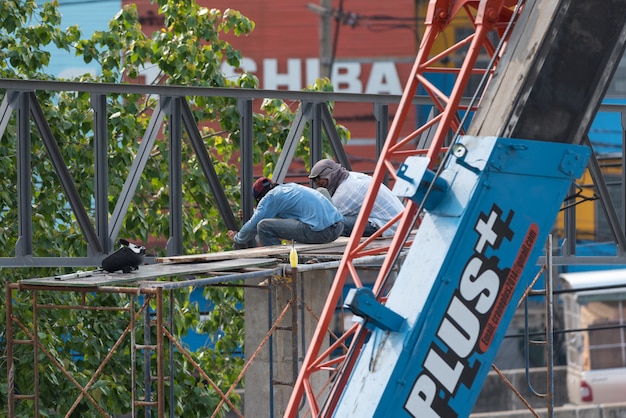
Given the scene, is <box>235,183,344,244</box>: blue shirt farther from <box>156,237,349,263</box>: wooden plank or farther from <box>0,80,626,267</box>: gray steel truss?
<box>0,80,626,267</box>: gray steel truss

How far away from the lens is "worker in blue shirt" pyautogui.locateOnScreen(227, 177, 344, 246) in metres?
13.6

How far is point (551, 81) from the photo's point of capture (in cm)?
708

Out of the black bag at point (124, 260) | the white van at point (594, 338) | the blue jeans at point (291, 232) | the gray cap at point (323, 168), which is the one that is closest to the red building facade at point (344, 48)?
the white van at point (594, 338)

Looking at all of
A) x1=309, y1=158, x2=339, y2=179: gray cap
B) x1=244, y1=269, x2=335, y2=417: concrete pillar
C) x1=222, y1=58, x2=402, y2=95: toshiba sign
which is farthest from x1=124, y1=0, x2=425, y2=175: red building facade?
x1=309, y1=158, x2=339, y2=179: gray cap

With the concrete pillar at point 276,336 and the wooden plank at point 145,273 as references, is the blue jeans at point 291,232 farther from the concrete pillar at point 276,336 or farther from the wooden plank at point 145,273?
the wooden plank at point 145,273

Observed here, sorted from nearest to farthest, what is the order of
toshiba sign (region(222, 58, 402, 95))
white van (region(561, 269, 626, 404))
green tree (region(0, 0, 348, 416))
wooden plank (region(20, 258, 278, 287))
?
wooden plank (region(20, 258, 278, 287)) < green tree (region(0, 0, 348, 416)) < toshiba sign (region(222, 58, 402, 95)) < white van (region(561, 269, 626, 404))

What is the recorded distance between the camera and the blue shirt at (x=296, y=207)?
13555 millimetres

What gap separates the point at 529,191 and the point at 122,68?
13.0m

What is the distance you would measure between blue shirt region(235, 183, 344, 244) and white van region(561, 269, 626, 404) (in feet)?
61.1

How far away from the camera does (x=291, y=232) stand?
13836 mm

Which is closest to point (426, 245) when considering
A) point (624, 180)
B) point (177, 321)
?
point (624, 180)

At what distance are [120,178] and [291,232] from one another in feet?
13.8

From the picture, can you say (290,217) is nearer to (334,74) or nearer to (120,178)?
(120,178)

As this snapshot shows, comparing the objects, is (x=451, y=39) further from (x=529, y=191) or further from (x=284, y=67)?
(x=529, y=191)
